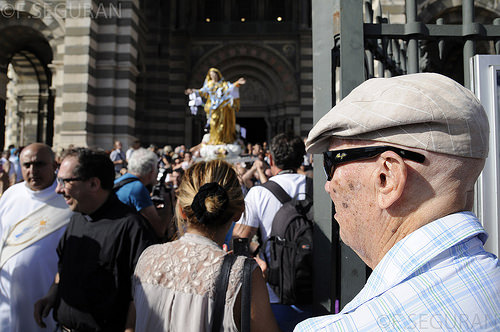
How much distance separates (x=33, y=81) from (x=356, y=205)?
20.4 meters

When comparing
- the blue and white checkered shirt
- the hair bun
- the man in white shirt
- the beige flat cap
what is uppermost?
the man in white shirt

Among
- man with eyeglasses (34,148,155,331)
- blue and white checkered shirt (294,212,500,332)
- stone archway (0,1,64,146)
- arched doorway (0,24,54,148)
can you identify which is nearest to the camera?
blue and white checkered shirt (294,212,500,332)

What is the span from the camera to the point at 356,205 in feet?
2.97

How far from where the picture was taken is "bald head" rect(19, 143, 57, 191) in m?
2.86

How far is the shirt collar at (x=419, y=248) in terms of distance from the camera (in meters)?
0.74

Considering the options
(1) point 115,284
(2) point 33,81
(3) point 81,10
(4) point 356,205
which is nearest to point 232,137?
(3) point 81,10

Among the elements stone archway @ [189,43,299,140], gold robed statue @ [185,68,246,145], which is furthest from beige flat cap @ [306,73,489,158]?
stone archway @ [189,43,299,140]

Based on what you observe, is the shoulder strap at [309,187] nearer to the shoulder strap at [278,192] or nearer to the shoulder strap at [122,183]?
the shoulder strap at [278,192]

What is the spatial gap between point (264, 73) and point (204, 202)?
56.7 feet

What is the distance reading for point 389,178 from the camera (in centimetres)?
84

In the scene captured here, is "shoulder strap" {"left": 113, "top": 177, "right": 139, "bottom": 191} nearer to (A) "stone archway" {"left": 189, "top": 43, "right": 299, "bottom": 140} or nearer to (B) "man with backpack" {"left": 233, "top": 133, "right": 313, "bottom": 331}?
(B) "man with backpack" {"left": 233, "top": 133, "right": 313, "bottom": 331}

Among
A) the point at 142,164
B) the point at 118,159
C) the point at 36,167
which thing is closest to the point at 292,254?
the point at 142,164

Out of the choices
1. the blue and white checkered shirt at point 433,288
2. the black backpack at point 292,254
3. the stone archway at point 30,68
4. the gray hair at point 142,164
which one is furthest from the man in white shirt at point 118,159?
the blue and white checkered shirt at point 433,288

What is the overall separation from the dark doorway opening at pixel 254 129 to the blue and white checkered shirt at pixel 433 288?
22.5m
